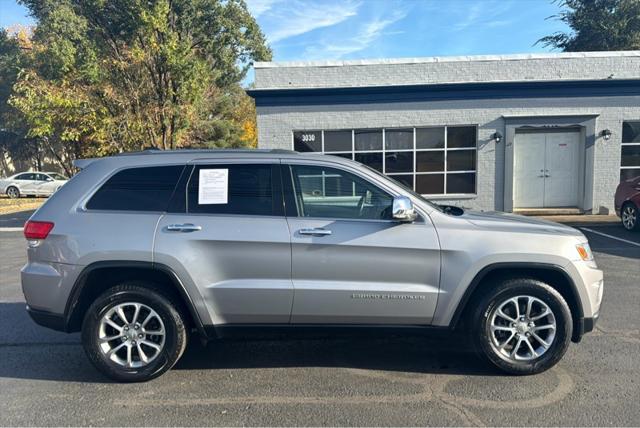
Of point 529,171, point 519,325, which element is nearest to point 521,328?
point 519,325

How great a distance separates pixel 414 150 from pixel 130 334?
1218 centimetres

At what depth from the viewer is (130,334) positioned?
3770 mm

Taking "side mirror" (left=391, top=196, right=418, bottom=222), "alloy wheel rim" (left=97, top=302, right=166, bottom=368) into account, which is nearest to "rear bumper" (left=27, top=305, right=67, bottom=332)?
"alloy wheel rim" (left=97, top=302, right=166, bottom=368)

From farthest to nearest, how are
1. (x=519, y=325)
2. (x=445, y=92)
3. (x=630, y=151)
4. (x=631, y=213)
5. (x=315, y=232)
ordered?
1. (x=630, y=151)
2. (x=445, y=92)
3. (x=631, y=213)
4. (x=519, y=325)
5. (x=315, y=232)

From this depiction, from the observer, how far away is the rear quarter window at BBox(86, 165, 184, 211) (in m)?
3.82

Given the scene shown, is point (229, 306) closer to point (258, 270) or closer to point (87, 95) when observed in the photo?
point (258, 270)

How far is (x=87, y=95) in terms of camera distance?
Answer: 15.1m

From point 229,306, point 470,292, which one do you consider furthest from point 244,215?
point 470,292

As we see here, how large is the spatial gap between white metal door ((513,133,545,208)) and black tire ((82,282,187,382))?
1343cm

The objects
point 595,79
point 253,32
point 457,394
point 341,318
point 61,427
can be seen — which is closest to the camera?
point 61,427

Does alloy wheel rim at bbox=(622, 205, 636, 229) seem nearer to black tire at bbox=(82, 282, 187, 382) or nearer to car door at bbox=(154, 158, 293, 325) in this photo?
car door at bbox=(154, 158, 293, 325)

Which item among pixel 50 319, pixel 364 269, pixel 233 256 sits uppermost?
pixel 233 256

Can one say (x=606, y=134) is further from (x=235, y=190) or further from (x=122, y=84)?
(x=122, y=84)

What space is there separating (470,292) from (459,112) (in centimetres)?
1179
